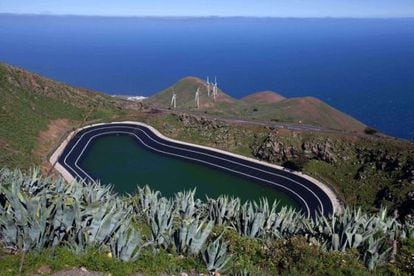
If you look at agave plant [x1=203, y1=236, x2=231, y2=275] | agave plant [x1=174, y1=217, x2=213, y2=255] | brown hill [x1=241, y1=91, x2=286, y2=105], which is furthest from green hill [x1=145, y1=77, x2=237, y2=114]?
agave plant [x1=203, y1=236, x2=231, y2=275]

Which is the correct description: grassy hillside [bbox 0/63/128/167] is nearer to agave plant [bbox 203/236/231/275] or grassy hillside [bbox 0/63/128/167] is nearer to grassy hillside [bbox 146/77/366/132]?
grassy hillside [bbox 146/77/366/132]

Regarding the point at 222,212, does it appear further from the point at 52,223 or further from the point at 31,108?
the point at 31,108

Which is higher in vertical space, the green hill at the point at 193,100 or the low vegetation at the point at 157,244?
the green hill at the point at 193,100

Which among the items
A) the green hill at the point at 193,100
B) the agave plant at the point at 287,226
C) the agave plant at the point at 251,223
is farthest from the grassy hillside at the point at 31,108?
the agave plant at the point at 287,226

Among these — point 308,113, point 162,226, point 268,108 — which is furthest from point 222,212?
point 268,108

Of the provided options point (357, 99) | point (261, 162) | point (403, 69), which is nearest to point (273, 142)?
point (261, 162)

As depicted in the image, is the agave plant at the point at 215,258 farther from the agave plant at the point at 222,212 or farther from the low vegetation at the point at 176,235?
the agave plant at the point at 222,212

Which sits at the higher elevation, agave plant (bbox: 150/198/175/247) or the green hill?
the green hill
